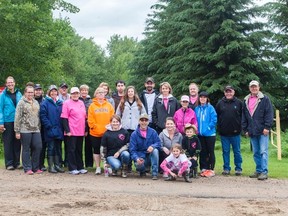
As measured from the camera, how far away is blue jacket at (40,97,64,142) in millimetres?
10406

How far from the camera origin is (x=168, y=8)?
3036cm

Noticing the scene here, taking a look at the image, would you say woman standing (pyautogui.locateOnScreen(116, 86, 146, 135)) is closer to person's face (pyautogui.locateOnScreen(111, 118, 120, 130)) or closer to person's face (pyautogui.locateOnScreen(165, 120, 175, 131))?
person's face (pyautogui.locateOnScreen(111, 118, 120, 130))

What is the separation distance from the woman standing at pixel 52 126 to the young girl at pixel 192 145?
2.75 meters

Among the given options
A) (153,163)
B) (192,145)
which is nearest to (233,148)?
(192,145)

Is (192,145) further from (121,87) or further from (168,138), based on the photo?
(121,87)

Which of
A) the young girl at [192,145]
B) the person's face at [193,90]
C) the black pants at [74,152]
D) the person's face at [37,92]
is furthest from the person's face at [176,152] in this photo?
the person's face at [37,92]

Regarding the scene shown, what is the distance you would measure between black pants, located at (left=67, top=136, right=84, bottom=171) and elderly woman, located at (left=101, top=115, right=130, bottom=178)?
702mm

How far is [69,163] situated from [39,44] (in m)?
10.9

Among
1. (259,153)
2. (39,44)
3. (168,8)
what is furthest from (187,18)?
(259,153)

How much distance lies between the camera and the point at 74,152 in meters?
10.5

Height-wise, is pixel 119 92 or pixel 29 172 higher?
pixel 119 92

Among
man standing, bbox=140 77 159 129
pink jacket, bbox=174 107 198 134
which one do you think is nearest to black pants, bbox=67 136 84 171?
man standing, bbox=140 77 159 129

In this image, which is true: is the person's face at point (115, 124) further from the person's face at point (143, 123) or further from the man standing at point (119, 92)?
the man standing at point (119, 92)

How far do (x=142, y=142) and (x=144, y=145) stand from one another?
77 mm
